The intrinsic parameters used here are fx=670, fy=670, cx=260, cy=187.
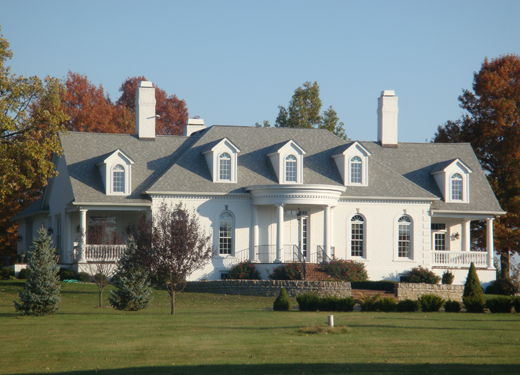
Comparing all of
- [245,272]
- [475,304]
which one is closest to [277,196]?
[245,272]

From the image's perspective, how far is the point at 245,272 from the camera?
32.2 meters

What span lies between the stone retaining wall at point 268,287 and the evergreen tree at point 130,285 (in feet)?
23.5

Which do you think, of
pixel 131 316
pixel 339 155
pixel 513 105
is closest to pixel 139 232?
pixel 131 316

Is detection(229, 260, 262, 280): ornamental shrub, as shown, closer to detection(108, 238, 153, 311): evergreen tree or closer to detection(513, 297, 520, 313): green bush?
detection(108, 238, 153, 311): evergreen tree

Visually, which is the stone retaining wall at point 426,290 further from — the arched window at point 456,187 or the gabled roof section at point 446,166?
the gabled roof section at point 446,166

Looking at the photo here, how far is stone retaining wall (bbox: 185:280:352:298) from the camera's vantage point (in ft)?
93.1

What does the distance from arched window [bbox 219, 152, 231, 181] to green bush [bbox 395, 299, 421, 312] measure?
43.5 ft

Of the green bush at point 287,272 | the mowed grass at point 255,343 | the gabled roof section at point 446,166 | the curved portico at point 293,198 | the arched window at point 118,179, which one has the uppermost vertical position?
the gabled roof section at point 446,166

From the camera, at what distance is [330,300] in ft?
76.5

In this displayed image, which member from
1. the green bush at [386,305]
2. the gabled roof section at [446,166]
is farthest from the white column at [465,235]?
the green bush at [386,305]

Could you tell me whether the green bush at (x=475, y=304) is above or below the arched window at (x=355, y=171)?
below

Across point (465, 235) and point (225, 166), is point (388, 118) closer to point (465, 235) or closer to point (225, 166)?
point (465, 235)

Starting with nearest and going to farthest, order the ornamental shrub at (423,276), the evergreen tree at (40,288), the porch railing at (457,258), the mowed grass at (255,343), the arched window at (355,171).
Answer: the mowed grass at (255,343) → the evergreen tree at (40,288) → the ornamental shrub at (423,276) → the arched window at (355,171) → the porch railing at (457,258)

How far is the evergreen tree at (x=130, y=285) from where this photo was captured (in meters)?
22.6
